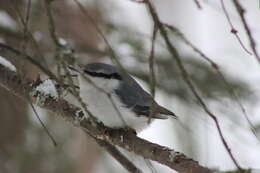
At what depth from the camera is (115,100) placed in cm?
315

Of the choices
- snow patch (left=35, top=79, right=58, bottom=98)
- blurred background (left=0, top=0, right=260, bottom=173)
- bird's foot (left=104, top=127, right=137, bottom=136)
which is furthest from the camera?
blurred background (left=0, top=0, right=260, bottom=173)

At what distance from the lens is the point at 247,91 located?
189 inches

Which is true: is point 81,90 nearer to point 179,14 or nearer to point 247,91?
point 247,91

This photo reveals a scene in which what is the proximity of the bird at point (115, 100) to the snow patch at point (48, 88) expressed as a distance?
168mm

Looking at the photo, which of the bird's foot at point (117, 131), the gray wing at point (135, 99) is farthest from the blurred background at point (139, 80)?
the bird's foot at point (117, 131)

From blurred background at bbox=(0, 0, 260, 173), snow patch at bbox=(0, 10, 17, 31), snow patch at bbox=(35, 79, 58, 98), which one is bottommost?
blurred background at bbox=(0, 0, 260, 173)

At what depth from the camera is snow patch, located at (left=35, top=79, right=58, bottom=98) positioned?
299cm

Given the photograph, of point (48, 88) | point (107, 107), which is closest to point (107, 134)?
point (107, 107)

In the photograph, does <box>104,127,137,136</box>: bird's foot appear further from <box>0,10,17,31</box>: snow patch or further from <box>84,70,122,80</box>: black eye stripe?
<box>0,10,17,31</box>: snow patch

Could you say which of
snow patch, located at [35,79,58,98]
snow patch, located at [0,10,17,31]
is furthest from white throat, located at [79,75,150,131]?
snow patch, located at [0,10,17,31]

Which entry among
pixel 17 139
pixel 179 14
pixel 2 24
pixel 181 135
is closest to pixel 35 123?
pixel 17 139

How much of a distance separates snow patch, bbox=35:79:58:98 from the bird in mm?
168

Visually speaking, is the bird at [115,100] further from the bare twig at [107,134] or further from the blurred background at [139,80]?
the blurred background at [139,80]

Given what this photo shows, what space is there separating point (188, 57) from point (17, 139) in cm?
173
